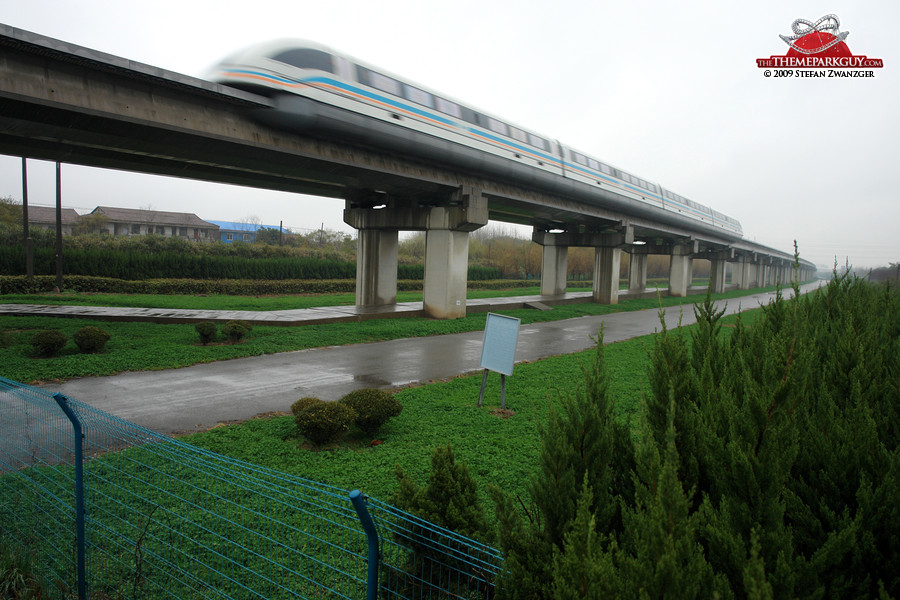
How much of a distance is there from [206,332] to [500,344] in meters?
9.20

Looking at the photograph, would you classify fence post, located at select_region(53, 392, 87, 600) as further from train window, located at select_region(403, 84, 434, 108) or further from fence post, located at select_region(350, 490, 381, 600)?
train window, located at select_region(403, 84, 434, 108)

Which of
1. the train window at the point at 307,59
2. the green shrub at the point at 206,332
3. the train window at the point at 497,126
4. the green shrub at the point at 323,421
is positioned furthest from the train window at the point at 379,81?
the green shrub at the point at 323,421

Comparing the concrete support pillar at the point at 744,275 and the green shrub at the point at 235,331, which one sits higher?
the concrete support pillar at the point at 744,275

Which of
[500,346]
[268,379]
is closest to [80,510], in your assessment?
[500,346]

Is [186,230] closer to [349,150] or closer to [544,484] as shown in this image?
[349,150]

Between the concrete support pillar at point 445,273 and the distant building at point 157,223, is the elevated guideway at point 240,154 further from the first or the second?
the distant building at point 157,223

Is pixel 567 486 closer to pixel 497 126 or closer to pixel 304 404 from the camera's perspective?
pixel 304 404

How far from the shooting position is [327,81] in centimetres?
1423

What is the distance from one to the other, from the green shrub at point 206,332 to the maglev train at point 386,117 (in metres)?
5.86

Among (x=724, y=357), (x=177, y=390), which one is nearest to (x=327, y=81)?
(x=177, y=390)

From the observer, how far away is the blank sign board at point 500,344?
28.5 ft

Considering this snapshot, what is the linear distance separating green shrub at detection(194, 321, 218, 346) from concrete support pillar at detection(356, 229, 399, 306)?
10.4m

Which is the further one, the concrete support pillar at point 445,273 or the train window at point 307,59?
the concrete support pillar at point 445,273

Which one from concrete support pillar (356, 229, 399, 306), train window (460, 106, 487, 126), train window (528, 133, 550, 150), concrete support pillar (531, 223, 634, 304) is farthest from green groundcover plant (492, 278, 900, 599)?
concrete support pillar (531, 223, 634, 304)
